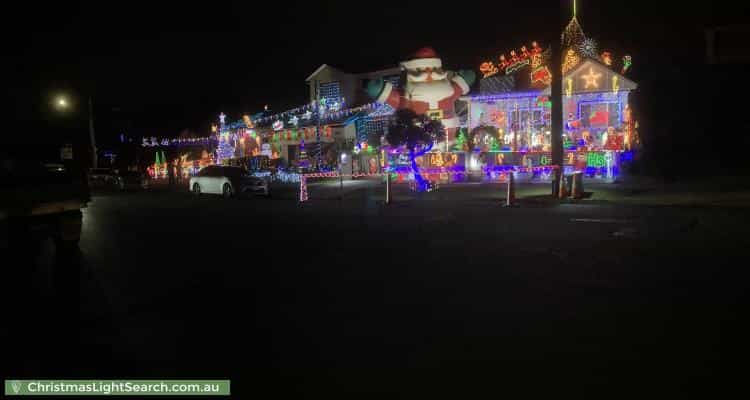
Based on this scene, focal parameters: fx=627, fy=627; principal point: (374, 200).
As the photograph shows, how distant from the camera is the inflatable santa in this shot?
3034 cm

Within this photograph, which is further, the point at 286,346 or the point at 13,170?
the point at 13,170

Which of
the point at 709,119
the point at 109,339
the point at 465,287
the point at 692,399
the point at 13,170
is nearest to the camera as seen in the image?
the point at 692,399

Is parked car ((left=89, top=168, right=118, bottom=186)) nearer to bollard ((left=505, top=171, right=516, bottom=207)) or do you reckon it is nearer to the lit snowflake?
bollard ((left=505, top=171, right=516, bottom=207))

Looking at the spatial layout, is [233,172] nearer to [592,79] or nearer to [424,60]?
[424,60]

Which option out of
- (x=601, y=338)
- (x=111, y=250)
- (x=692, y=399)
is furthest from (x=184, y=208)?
(x=692, y=399)

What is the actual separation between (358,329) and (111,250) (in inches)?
272

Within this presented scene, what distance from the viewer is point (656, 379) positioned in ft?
15.9

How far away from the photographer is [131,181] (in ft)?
107

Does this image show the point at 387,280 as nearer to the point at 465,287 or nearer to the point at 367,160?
the point at 465,287

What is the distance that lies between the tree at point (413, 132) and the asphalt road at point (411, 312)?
1084 centimetres

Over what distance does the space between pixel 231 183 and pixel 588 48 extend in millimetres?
16458

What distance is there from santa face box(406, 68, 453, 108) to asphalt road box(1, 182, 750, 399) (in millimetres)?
17849

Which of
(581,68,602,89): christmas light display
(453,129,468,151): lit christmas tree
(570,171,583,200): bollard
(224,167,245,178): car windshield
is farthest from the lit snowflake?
(224,167,245,178): car windshield

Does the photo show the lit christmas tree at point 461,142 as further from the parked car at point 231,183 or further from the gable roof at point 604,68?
the parked car at point 231,183
